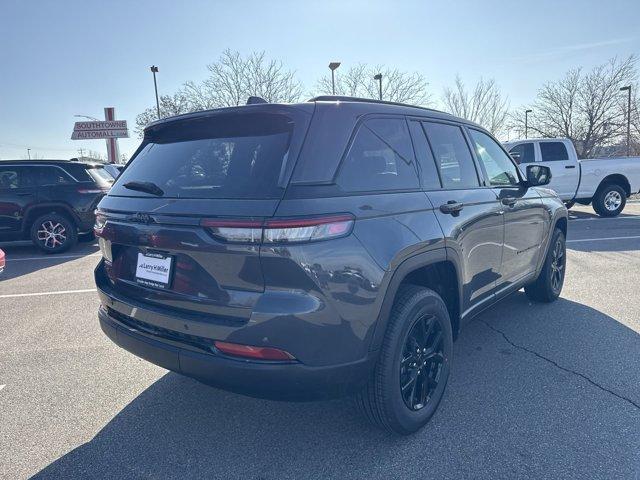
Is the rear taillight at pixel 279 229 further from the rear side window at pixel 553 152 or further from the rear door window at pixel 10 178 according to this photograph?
the rear side window at pixel 553 152

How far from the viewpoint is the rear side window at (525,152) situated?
11.2 meters

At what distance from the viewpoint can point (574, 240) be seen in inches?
337

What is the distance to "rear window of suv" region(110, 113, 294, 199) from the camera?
6.86 feet

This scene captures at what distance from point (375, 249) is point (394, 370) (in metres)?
0.67

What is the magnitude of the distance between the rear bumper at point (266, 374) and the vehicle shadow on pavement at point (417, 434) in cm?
52

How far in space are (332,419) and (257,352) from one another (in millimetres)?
1018

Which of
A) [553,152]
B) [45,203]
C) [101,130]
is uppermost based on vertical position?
[101,130]

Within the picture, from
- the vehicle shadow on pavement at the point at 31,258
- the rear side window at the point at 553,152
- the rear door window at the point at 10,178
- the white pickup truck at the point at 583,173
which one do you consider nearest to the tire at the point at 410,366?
the vehicle shadow on pavement at the point at 31,258

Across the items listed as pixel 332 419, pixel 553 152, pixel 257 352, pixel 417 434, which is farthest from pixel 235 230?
→ pixel 553 152

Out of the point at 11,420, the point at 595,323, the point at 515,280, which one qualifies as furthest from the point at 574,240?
the point at 11,420

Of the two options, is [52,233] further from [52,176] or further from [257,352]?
[257,352]

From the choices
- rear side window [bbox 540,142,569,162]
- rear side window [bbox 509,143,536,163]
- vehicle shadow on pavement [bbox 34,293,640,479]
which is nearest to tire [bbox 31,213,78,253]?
vehicle shadow on pavement [bbox 34,293,640,479]

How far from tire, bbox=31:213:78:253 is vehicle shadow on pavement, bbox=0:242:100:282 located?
0.17 m

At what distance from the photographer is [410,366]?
8.40ft
